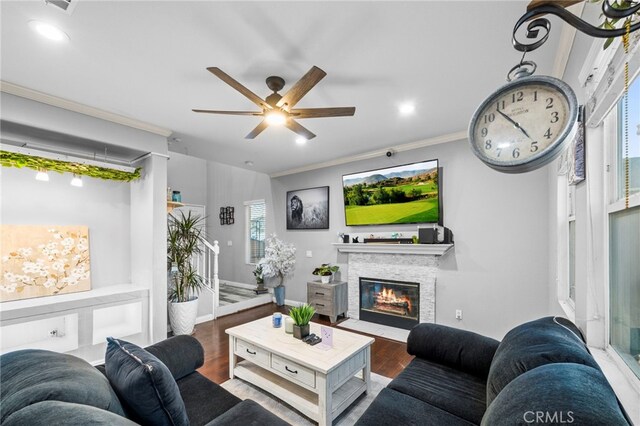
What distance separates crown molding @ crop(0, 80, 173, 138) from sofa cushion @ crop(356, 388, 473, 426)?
11.7 feet

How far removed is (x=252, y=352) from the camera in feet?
8.16

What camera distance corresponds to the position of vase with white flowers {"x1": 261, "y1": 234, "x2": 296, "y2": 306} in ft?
17.1

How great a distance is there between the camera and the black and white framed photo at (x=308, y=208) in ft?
16.6

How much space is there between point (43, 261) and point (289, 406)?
2993mm

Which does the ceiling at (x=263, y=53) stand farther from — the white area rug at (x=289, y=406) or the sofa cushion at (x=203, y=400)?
the white area rug at (x=289, y=406)

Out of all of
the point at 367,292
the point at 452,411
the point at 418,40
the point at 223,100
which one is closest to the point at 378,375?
the point at 452,411

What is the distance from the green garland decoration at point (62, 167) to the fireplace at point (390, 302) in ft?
11.9

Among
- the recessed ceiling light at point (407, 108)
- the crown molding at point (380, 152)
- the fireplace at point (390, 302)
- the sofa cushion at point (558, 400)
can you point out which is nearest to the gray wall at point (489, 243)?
the crown molding at point (380, 152)

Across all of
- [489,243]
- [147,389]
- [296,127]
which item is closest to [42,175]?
[296,127]

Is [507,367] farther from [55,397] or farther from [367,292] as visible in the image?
[367,292]

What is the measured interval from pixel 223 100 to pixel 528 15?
2.45 meters

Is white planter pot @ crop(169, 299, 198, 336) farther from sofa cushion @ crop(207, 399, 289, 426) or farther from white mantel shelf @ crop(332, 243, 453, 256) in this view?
sofa cushion @ crop(207, 399, 289, 426)

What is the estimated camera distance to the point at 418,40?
188 centimetres

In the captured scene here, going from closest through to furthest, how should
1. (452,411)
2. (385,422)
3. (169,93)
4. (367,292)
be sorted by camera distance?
(385,422) < (452,411) < (169,93) < (367,292)
